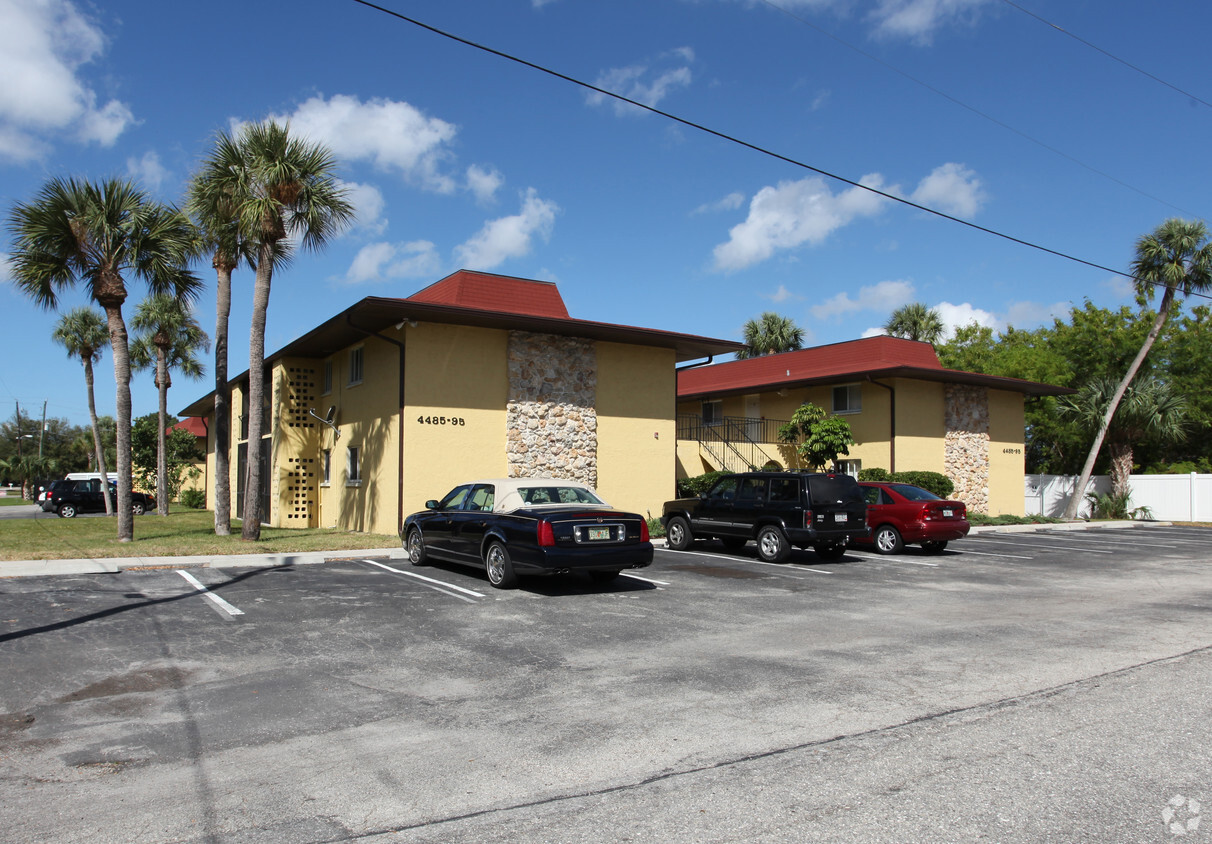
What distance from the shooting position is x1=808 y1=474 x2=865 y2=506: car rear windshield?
15055mm

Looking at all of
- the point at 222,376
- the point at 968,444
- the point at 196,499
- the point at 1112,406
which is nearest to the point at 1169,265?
the point at 1112,406

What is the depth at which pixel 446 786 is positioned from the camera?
449 centimetres

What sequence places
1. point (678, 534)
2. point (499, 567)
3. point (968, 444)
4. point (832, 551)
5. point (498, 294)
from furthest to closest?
point (968, 444) → point (498, 294) → point (678, 534) → point (832, 551) → point (499, 567)

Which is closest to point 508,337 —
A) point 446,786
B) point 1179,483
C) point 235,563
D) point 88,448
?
point 235,563

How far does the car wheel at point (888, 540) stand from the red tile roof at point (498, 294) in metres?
9.43

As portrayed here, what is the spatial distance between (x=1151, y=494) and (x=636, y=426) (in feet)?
78.9

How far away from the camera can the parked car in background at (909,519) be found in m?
17.1

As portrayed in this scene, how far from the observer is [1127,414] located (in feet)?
108

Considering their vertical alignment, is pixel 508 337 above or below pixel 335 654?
above

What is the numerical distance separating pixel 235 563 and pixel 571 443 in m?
8.96

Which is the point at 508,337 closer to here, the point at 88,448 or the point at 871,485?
the point at 871,485

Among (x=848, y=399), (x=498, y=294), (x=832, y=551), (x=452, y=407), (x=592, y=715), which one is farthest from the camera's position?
(x=848, y=399)

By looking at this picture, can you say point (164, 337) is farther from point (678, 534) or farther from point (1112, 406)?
point (1112, 406)

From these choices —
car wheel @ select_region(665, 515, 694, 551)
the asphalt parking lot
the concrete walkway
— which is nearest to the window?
car wheel @ select_region(665, 515, 694, 551)
